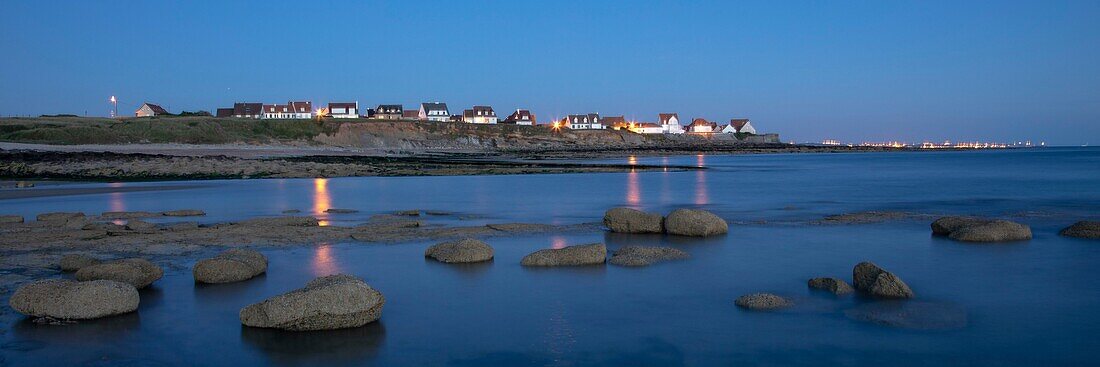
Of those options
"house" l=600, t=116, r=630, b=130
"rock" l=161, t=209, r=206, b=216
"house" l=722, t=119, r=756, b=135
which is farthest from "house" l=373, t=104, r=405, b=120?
"rock" l=161, t=209, r=206, b=216

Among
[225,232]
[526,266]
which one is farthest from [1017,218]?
[225,232]

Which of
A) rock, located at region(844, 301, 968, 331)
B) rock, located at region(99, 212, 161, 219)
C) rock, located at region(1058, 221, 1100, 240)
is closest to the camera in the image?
rock, located at region(844, 301, 968, 331)

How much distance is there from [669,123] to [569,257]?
166 meters

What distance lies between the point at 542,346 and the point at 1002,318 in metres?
6.34

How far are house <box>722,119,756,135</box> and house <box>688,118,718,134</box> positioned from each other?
402 cm

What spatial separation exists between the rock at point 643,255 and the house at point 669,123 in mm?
162711

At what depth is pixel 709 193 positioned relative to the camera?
3566 cm

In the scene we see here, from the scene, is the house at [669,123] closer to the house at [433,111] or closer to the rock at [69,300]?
the house at [433,111]

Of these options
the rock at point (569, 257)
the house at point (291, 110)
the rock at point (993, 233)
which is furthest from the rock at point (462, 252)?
the house at point (291, 110)

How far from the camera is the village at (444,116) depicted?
131125mm

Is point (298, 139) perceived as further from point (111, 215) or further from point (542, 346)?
point (542, 346)

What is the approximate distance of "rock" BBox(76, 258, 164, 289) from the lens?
11.5m

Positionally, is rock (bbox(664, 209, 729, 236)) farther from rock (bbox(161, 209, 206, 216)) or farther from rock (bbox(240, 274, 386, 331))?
rock (bbox(161, 209, 206, 216))

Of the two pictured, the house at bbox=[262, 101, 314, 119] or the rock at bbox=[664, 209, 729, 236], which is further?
the house at bbox=[262, 101, 314, 119]
